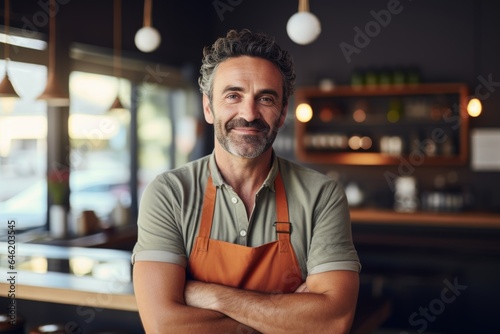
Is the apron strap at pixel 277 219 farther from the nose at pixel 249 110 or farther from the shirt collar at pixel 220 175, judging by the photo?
the nose at pixel 249 110

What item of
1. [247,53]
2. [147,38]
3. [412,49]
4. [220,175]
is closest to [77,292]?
[220,175]

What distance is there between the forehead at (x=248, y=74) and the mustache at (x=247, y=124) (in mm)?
114

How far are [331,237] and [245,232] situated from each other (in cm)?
28

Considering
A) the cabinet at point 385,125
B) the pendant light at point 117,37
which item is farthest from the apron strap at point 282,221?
the cabinet at point 385,125

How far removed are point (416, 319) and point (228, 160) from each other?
3502 mm

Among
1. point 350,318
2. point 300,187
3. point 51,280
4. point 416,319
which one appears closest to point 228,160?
point 300,187

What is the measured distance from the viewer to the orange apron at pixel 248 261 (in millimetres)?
2012

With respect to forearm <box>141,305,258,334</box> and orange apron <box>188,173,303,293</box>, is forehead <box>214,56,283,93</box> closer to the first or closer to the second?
orange apron <box>188,173,303,293</box>

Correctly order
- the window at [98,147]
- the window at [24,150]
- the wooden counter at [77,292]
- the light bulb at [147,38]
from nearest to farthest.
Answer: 1. the wooden counter at [77,292]
2. the light bulb at [147,38]
3. the window at [24,150]
4. the window at [98,147]

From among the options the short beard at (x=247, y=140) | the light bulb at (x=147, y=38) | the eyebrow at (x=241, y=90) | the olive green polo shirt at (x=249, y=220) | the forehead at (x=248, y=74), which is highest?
the light bulb at (x=147, y=38)

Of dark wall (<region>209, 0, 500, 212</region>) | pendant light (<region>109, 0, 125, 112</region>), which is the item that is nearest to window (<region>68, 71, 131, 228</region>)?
pendant light (<region>109, 0, 125, 112</region>)

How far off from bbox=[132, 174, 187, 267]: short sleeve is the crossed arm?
0.03 meters

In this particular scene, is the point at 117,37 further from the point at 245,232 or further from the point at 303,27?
the point at 245,232

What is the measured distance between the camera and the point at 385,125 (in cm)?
735
